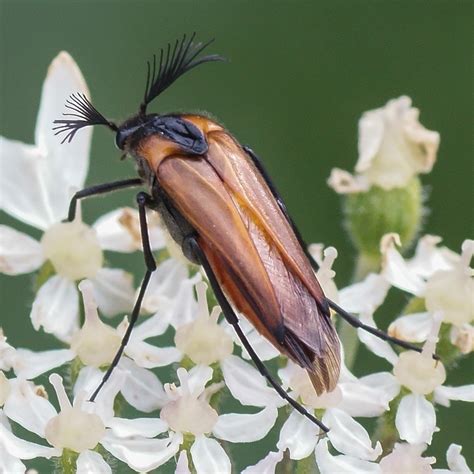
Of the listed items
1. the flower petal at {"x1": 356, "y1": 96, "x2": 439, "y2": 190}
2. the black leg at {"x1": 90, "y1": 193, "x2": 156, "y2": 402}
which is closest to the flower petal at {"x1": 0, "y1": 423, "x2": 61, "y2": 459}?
the black leg at {"x1": 90, "y1": 193, "x2": 156, "y2": 402}

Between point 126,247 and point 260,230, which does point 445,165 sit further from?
point 260,230

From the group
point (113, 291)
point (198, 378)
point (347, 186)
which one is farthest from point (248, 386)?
point (347, 186)

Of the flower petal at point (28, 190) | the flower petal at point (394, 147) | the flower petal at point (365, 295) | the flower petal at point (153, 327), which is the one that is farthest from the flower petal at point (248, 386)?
the flower petal at point (394, 147)

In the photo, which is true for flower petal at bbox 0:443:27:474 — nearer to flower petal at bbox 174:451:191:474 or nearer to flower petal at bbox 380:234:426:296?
flower petal at bbox 174:451:191:474

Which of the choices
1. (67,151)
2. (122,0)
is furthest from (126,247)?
(122,0)

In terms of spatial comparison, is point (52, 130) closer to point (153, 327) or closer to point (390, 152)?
point (153, 327)

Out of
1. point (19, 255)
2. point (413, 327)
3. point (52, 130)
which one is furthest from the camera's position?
point (52, 130)
